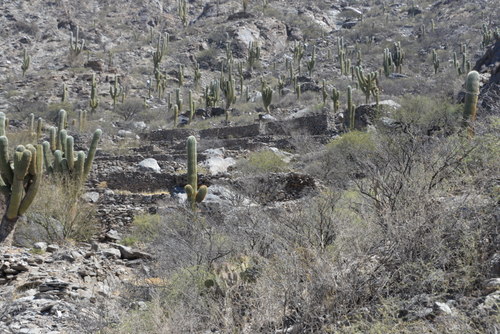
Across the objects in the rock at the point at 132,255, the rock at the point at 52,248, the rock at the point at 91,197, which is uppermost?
the rock at the point at 52,248

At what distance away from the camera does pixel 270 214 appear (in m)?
10.7

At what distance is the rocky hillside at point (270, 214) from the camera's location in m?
5.45

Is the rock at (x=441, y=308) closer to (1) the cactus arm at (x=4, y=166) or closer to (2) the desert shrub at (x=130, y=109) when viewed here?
(1) the cactus arm at (x=4, y=166)

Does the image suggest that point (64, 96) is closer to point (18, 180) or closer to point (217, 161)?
point (217, 161)

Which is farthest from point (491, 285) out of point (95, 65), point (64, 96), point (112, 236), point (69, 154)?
point (95, 65)

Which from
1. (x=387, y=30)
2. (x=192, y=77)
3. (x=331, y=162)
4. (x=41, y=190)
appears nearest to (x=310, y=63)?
(x=192, y=77)

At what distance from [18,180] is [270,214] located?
522cm

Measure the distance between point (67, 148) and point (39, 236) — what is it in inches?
138

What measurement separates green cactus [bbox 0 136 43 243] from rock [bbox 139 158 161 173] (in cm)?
1003

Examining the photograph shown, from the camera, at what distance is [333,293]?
17.9 feet

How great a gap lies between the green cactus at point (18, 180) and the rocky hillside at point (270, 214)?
13cm

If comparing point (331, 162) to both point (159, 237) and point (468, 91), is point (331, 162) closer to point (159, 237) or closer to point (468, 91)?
point (468, 91)

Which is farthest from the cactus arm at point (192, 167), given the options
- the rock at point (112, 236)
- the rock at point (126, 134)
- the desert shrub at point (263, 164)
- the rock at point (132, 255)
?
the rock at point (126, 134)

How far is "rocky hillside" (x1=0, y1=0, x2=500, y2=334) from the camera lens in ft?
17.9
